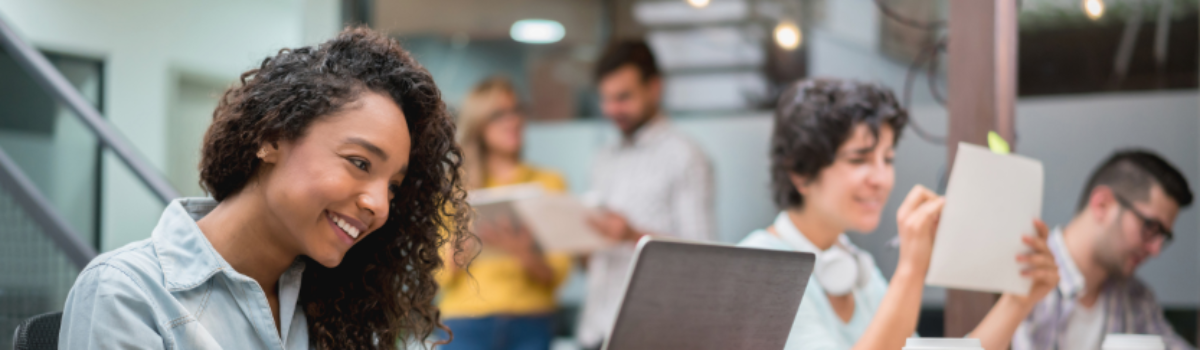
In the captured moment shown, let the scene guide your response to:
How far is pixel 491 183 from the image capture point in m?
3.52

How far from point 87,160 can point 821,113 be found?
2.69 metres

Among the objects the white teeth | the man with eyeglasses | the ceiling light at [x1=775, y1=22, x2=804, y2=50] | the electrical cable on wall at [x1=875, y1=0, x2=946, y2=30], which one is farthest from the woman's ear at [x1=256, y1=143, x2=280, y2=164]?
the ceiling light at [x1=775, y1=22, x2=804, y2=50]

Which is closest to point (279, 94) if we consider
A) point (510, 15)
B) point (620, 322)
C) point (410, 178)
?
point (410, 178)

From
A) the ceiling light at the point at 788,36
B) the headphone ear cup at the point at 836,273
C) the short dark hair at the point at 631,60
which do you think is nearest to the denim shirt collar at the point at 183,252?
the headphone ear cup at the point at 836,273

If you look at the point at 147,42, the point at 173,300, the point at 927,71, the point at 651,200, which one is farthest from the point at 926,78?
the point at 147,42

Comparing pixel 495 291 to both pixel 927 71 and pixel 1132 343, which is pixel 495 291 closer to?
pixel 927 71

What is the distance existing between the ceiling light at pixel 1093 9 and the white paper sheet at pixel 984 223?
1.44 meters

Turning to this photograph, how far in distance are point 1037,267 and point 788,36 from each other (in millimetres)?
2130

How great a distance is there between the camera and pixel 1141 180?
2.33m

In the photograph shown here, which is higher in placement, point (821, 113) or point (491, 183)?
point (821, 113)

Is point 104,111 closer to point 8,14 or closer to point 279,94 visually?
point 8,14

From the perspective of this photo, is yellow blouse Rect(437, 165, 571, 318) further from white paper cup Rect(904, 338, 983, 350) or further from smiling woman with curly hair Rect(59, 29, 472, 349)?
white paper cup Rect(904, 338, 983, 350)

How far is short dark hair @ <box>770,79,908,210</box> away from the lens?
1.74 meters

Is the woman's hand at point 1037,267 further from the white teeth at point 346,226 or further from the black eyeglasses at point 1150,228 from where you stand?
the white teeth at point 346,226
